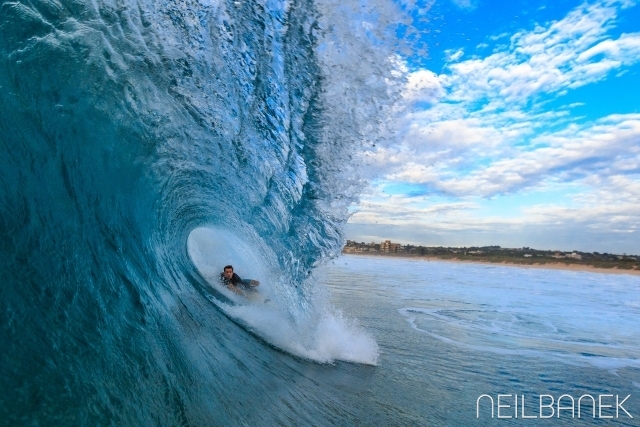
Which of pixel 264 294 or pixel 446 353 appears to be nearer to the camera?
pixel 446 353

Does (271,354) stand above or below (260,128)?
below

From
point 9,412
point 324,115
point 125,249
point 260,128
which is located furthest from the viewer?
point 260,128

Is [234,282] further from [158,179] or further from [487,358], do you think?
[487,358]

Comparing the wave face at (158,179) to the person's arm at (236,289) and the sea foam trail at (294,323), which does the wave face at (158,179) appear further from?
the person's arm at (236,289)

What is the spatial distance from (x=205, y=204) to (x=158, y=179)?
9.77 ft

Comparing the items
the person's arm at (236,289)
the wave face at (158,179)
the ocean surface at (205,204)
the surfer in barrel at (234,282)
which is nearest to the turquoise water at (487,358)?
the ocean surface at (205,204)

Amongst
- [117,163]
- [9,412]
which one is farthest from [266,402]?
[117,163]

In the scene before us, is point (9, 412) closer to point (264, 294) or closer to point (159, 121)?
point (159, 121)

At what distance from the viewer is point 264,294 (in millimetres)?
9719

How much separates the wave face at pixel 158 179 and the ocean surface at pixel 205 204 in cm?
2

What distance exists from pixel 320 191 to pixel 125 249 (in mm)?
3410

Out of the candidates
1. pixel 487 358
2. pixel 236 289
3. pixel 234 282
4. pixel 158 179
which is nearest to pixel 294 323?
pixel 236 289

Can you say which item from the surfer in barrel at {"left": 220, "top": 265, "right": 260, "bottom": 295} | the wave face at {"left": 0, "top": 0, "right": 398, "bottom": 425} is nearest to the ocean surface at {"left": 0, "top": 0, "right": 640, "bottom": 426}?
the wave face at {"left": 0, "top": 0, "right": 398, "bottom": 425}

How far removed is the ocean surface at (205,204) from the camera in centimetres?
326
